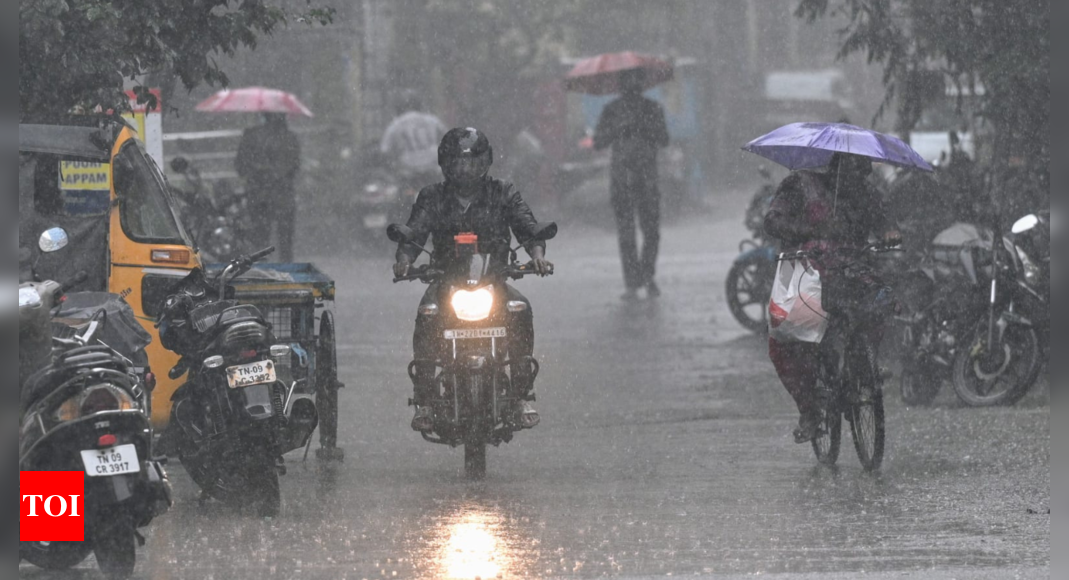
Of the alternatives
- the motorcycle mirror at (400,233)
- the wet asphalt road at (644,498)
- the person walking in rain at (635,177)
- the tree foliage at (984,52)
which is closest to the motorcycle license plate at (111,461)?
the wet asphalt road at (644,498)

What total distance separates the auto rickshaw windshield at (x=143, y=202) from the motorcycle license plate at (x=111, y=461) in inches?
115

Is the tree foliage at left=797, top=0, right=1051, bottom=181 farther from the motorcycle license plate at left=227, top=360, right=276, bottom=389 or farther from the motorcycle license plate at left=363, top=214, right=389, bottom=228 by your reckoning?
the motorcycle license plate at left=363, top=214, right=389, bottom=228

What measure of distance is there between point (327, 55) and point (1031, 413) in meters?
19.8

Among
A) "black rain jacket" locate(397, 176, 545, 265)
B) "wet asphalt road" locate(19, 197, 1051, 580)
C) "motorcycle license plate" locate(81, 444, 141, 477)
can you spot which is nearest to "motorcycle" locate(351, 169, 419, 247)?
"wet asphalt road" locate(19, 197, 1051, 580)

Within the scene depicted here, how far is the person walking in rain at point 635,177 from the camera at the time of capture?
717 inches

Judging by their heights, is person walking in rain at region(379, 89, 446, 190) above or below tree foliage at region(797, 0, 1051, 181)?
below

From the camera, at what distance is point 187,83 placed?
1059 cm

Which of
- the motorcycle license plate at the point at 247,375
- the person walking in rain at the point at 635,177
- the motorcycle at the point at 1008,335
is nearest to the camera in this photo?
the motorcycle license plate at the point at 247,375

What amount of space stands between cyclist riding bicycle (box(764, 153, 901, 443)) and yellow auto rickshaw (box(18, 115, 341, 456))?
7.97 feet

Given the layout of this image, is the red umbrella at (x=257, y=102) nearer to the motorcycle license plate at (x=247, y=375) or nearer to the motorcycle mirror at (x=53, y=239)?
the motorcycle license plate at (x=247, y=375)

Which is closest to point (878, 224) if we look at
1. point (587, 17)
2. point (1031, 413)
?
point (1031, 413)

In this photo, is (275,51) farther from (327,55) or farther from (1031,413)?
(1031,413)

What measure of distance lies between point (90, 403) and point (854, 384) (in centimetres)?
421

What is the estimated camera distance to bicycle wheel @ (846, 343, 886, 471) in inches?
353
